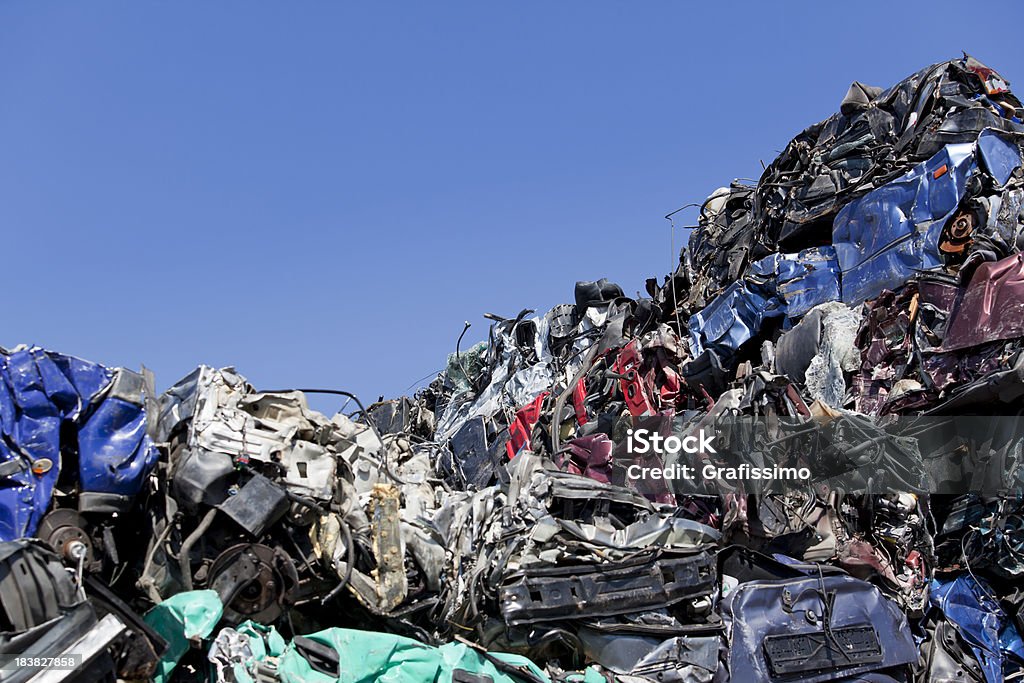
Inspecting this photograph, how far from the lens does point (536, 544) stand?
7.05m

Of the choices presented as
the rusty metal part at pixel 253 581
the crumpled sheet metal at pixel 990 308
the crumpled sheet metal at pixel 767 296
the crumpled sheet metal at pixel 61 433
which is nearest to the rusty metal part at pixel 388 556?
the rusty metal part at pixel 253 581

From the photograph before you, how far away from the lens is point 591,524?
725cm

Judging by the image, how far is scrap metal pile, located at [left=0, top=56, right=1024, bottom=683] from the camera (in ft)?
19.9

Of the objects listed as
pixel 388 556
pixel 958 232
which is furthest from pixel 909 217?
pixel 388 556

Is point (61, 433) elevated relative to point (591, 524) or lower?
elevated

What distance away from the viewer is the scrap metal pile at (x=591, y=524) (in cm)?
605

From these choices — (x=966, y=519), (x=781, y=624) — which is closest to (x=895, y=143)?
(x=966, y=519)

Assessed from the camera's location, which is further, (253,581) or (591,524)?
(591,524)

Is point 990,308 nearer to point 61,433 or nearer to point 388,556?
point 388,556

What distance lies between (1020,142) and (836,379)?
13.2 feet

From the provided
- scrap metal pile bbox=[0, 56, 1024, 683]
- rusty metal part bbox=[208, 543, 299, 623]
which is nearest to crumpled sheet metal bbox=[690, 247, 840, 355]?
scrap metal pile bbox=[0, 56, 1024, 683]

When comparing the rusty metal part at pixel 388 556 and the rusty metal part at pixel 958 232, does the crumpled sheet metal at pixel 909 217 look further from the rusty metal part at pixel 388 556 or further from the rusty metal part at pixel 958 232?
the rusty metal part at pixel 388 556

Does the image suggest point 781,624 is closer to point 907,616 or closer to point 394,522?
point 907,616

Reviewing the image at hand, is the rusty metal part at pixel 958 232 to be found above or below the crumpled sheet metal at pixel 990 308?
above
